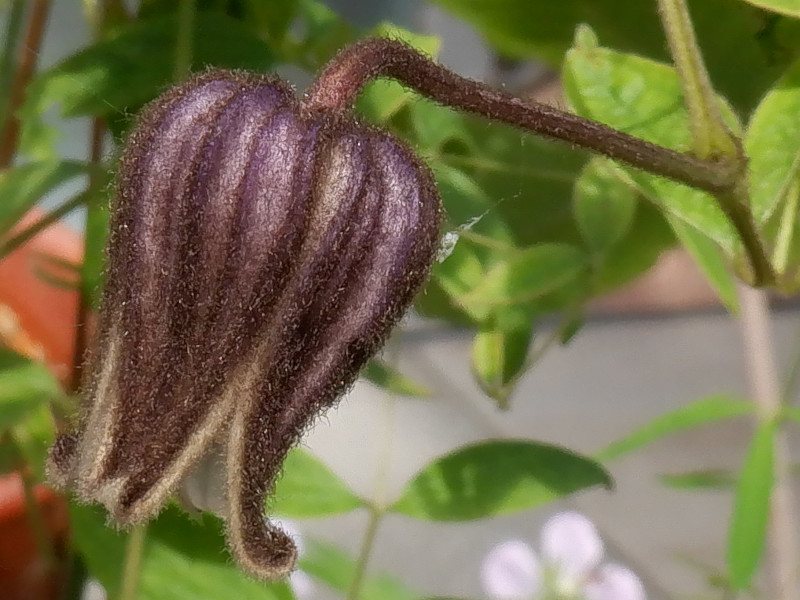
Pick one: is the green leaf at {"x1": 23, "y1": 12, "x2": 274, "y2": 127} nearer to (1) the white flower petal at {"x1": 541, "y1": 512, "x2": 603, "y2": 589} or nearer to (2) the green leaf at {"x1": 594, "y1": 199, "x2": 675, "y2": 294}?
(2) the green leaf at {"x1": 594, "y1": 199, "x2": 675, "y2": 294}

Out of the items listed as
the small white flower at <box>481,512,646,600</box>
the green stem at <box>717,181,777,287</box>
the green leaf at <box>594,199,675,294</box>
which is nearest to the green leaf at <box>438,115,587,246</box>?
the green leaf at <box>594,199,675,294</box>

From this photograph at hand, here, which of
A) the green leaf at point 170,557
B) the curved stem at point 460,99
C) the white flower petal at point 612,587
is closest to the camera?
the curved stem at point 460,99

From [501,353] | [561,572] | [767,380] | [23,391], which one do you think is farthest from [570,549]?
[23,391]

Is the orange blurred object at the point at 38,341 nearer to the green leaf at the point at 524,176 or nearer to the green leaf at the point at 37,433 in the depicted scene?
the green leaf at the point at 37,433

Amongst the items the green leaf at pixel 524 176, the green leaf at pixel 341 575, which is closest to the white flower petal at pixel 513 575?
the green leaf at pixel 341 575

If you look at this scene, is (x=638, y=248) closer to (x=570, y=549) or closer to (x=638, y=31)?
(x=638, y=31)

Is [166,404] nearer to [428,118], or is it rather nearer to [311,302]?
[311,302]
